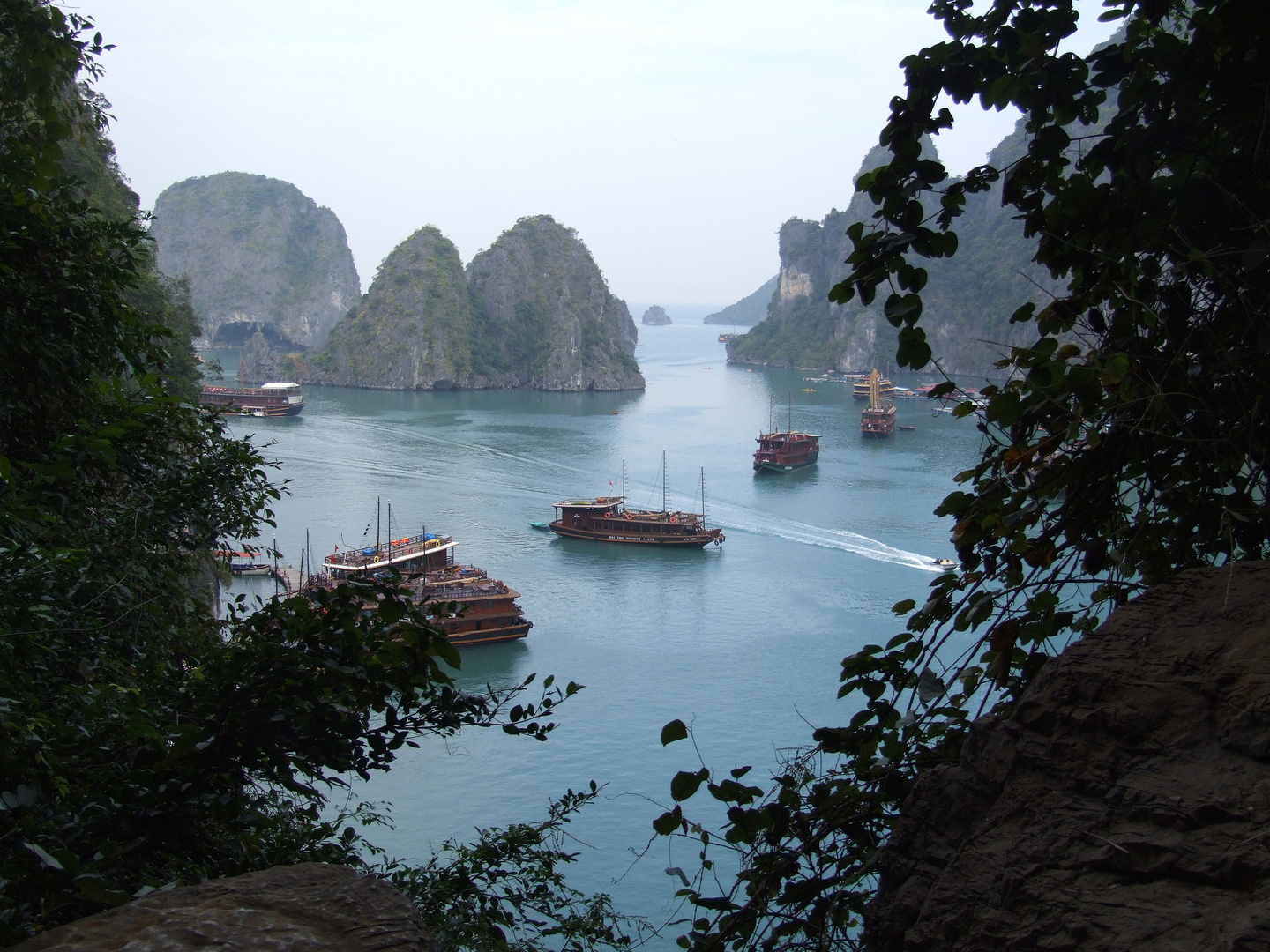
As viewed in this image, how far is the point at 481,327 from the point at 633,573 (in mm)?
40461

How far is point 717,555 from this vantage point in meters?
22.5

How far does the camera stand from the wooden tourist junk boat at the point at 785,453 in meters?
30.8

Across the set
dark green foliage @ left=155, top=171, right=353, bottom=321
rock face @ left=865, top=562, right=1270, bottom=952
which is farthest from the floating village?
dark green foliage @ left=155, top=171, right=353, bottom=321

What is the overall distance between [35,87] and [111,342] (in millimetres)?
937

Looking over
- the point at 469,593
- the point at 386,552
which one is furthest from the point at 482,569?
the point at 469,593

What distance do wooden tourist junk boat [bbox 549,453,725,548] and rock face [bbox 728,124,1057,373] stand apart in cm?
3154

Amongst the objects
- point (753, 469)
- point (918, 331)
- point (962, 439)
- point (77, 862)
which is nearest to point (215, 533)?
point (77, 862)

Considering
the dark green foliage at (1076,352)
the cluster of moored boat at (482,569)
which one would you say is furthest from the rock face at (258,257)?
the dark green foliage at (1076,352)

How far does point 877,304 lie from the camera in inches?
2741

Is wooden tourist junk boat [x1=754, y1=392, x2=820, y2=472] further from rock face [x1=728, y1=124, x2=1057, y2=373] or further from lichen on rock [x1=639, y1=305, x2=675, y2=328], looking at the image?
lichen on rock [x1=639, y1=305, x2=675, y2=328]

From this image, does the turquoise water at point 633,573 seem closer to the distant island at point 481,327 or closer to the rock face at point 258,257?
the distant island at point 481,327

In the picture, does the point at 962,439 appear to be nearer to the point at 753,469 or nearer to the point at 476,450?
the point at 753,469

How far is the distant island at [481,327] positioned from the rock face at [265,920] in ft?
177

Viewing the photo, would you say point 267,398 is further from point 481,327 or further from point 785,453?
point 785,453
